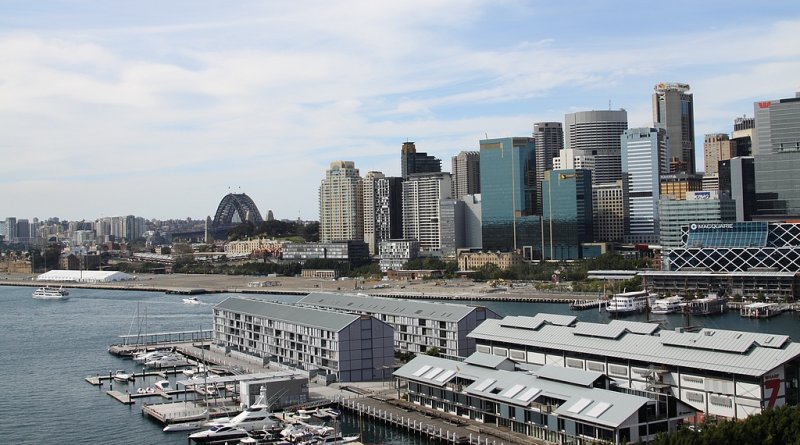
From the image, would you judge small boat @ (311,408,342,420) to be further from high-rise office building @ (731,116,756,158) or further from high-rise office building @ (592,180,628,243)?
high-rise office building @ (731,116,756,158)

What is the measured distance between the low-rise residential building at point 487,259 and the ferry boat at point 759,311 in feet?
96.0

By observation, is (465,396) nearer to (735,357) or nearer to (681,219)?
(735,357)

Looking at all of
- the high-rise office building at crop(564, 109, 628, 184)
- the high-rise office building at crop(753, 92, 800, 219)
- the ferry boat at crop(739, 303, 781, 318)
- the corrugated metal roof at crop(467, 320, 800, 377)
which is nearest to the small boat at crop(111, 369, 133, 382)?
the corrugated metal roof at crop(467, 320, 800, 377)

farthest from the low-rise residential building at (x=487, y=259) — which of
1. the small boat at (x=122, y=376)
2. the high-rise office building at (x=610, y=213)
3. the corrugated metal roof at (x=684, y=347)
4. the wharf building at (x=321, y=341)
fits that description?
the corrugated metal roof at (x=684, y=347)

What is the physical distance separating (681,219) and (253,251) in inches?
2097

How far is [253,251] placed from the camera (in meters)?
102

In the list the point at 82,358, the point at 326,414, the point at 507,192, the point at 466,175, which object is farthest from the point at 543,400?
the point at 466,175

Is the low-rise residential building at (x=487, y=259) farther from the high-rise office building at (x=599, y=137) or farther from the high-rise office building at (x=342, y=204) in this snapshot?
the high-rise office building at (x=599, y=137)

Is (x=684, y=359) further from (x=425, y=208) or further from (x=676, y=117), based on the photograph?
(x=676, y=117)

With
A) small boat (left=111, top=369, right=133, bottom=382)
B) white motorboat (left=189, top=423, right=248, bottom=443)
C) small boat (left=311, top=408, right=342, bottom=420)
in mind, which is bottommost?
white motorboat (left=189, top=423, right=248, bottom=443)

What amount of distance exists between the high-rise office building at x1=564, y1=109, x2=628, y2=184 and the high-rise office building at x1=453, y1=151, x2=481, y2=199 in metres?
10.9

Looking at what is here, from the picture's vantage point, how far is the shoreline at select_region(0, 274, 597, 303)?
5444 centimetres

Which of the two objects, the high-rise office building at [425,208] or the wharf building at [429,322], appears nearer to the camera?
the wharf building at [429,322]

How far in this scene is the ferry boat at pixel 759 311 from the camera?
134ft
